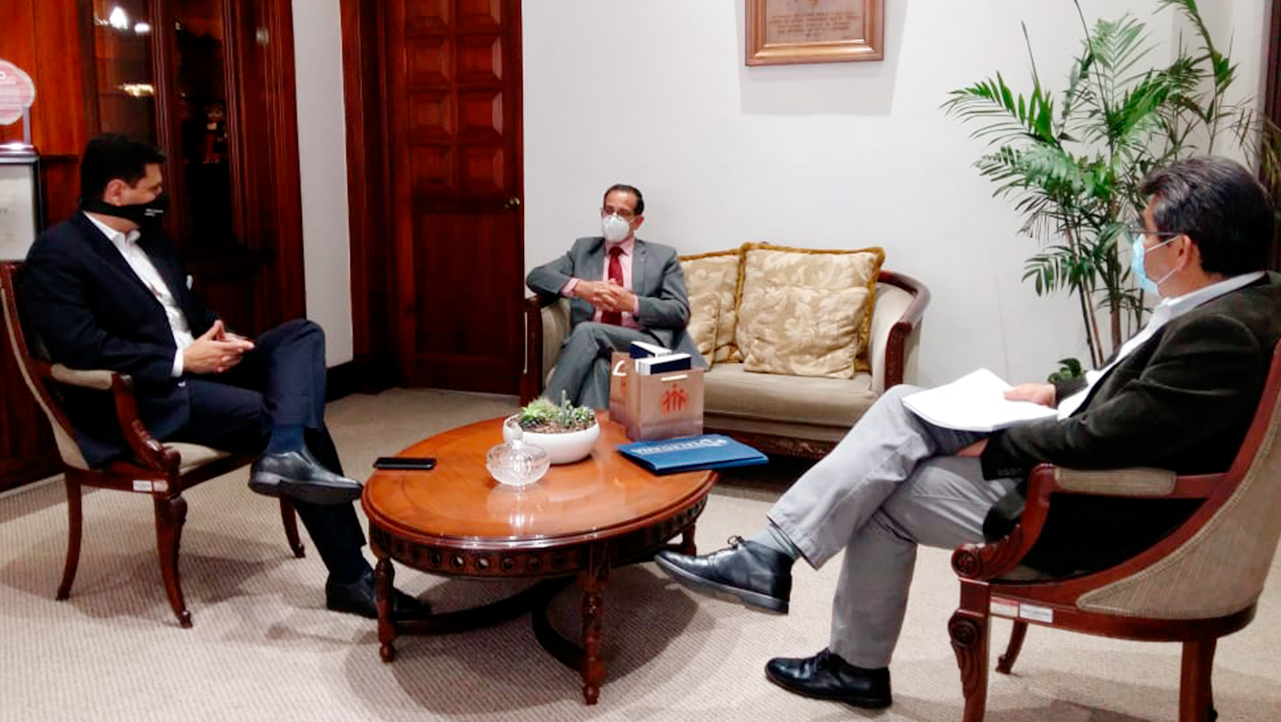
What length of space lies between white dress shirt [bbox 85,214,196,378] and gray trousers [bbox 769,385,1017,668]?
5.64 ft

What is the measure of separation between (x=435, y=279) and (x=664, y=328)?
5.78 feet

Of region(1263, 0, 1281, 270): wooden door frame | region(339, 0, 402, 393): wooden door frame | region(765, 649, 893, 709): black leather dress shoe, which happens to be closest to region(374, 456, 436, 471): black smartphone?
region(765, 649, 893, 709): black leather dress shoe

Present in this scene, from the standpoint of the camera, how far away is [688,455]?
2.73 metres

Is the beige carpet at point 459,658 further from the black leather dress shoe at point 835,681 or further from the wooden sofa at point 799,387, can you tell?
the wooden sofa at point 799,387

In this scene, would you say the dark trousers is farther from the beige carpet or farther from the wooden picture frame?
the wooden picture frame

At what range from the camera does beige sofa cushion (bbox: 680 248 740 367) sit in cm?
422

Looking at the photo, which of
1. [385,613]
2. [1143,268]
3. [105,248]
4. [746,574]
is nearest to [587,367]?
[385,613]

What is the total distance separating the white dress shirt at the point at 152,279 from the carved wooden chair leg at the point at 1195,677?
2407 millimetres

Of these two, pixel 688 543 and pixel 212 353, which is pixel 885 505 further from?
pixel 212 353

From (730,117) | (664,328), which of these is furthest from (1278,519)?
(730,117)

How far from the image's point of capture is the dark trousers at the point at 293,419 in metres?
2.80

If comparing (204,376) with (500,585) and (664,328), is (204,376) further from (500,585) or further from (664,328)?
(664,328)

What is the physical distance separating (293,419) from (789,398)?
1691 mm

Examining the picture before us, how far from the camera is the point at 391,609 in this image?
2.56 metres
